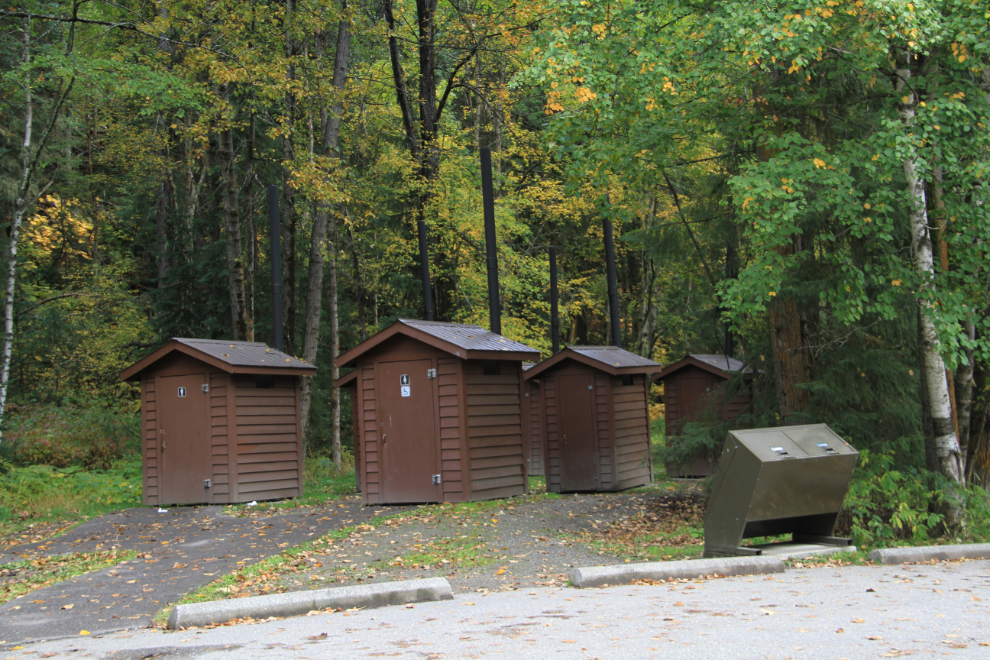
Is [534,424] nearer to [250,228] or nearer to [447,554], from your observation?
[250,228]

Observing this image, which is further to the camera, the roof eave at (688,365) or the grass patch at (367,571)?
the roof eave at (688,365)

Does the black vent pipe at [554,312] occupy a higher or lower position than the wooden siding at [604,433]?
higher

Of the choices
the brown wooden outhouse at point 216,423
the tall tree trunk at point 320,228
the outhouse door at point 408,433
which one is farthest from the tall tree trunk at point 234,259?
the outhouse door at point 408,433

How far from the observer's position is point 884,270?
33.7ft

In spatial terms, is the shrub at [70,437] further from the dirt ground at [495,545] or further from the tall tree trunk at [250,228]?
the dirt ground at [495,545]

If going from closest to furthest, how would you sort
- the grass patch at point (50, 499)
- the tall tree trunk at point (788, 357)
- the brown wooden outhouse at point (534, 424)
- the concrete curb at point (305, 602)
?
1. the concrete curb at point (305, 602)
2. the tall tree trunk at point (788, 357)
3. the grass patch at point (50, 499)
4. the brown wooden outhouse at point (534, 424)

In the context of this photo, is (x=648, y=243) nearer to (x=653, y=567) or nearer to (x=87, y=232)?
(x=653, y=567)

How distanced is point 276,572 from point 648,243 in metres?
9.79

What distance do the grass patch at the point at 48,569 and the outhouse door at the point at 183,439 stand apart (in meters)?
4.18

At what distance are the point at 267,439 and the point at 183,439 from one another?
55.2 inches

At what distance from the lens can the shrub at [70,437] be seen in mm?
19125

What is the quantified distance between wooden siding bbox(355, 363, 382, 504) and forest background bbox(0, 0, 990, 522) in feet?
15.6

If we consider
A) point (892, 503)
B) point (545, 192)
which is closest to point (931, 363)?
point (892, 503)

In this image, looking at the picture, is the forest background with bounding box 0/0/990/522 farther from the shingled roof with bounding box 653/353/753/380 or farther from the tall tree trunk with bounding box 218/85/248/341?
the shingled roof with bounding box 653/353/753/380
